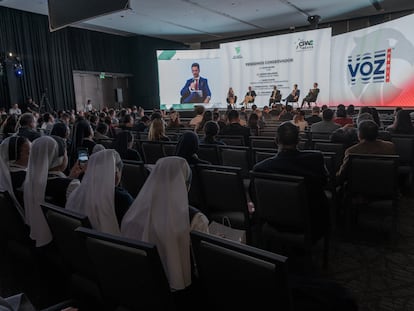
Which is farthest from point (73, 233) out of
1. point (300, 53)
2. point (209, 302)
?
point (300, 53)

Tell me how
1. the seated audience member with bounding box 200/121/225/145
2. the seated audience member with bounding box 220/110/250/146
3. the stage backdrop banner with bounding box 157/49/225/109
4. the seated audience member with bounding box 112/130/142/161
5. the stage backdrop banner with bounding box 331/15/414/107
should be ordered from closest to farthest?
the seated audience member with bounding box 112/130/142/161 → the seated audience member with bounding box 200/121/225/145 → the seated audience member with bounding box 220/110/250/146 → the stage backdrop banner with bounding box 331/15/414/107 → the stage backdrop banner with bounding box 157/49/225/109

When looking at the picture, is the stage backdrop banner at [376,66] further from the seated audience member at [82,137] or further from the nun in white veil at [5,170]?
the nun in white veil at [5,170]

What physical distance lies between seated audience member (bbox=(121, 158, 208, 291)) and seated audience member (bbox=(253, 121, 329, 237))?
99 cm

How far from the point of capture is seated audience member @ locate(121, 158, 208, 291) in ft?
5.00

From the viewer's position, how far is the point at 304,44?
41.1 feet

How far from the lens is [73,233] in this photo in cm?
160

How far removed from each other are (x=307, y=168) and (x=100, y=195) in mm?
1388

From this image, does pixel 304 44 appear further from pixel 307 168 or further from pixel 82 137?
pixel 307 168

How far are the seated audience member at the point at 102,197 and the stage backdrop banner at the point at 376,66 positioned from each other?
10072 mm

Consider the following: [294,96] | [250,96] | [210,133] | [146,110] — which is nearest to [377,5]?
[294,96]

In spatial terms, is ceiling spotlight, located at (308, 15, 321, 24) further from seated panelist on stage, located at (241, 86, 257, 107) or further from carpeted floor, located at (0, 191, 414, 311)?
carpeted floor, located at (0, 191, 414, 311)

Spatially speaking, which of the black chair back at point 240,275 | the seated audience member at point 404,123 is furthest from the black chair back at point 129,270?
the seated audience member at point 404,123

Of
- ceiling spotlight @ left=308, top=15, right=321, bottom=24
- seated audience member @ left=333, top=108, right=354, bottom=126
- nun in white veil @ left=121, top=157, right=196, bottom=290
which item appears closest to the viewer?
nun in white veil @ left=121, top=157, right=196, bottom=290

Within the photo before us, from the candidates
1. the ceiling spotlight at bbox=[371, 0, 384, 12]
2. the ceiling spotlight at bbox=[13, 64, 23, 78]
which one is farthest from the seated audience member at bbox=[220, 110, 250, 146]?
the ceiling spotlight at bbox=[13, 64, 23, 78]
